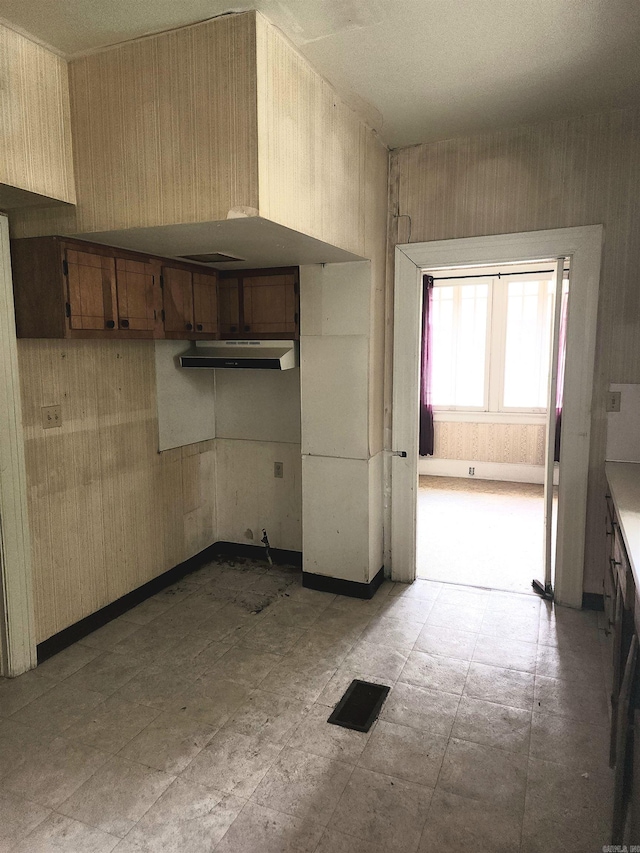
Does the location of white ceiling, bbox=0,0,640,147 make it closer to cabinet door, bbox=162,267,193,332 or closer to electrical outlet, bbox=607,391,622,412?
cabinet door, bbox=162,267,193,332

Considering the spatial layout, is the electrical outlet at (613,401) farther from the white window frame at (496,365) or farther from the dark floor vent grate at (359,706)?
the white window frame at (496,365)

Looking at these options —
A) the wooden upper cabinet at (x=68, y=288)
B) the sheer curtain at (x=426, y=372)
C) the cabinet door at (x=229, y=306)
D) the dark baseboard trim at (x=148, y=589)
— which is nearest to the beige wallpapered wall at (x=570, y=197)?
the cabinet door at (x=229, y=306)

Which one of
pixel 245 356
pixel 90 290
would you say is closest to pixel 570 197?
pixel 245 356

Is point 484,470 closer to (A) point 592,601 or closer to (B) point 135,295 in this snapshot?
(A) point 592,601

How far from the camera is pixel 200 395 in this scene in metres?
4.30

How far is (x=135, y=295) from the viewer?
315cm

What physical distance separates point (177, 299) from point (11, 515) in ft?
5.07

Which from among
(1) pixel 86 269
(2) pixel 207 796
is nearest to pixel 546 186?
(1) pixel 86 269

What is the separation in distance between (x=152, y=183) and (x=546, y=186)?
2.31 metres

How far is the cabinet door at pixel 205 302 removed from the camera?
3.68 metres

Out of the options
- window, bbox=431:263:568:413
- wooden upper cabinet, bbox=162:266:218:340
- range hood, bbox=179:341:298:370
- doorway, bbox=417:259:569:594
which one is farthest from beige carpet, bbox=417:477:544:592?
wooden upper cabinet, bbox=162:266:218:340

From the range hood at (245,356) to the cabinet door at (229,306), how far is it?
0.10 meters

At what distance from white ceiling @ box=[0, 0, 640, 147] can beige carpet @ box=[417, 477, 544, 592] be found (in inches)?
119

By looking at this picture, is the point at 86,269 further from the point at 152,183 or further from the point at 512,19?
the point at 512,19
